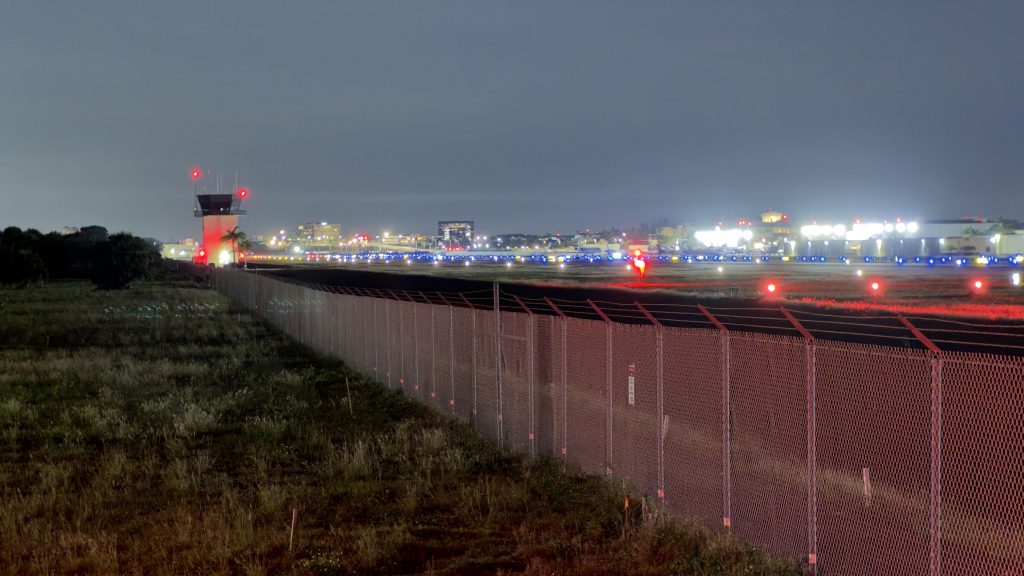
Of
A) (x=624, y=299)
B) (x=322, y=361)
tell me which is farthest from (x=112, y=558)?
(x=624, y=299)

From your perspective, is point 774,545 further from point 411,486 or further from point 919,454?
point 411,486

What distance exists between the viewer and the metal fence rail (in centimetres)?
745

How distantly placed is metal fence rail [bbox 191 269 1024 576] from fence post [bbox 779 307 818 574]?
0.01 metres

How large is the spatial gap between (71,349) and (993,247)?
11192cm

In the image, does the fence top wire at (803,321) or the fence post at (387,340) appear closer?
the fence top wire at (803,321)

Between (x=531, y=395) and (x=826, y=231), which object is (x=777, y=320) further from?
(x=826, y=231)

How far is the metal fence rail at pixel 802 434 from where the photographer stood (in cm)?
745

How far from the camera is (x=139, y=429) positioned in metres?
17.2

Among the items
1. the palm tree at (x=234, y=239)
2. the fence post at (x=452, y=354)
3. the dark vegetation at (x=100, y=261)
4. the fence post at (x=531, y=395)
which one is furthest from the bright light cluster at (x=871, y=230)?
the fence post at (x=531, y=395)

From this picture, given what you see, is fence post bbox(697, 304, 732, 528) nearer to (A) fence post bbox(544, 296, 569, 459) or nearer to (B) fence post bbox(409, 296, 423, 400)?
(A) fence post bbox(544, 296, 569, 459)

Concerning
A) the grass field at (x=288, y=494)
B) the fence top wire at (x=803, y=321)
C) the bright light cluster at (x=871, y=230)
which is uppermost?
the bright light cluster at (x=871, y=230)

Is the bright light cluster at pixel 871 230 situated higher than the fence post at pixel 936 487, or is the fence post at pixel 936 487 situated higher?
the bright light cluster at pixel 871 230

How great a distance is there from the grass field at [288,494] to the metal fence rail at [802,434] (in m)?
0.50

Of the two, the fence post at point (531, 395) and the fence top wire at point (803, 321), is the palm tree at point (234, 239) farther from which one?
the fence post at point (531, 395)
